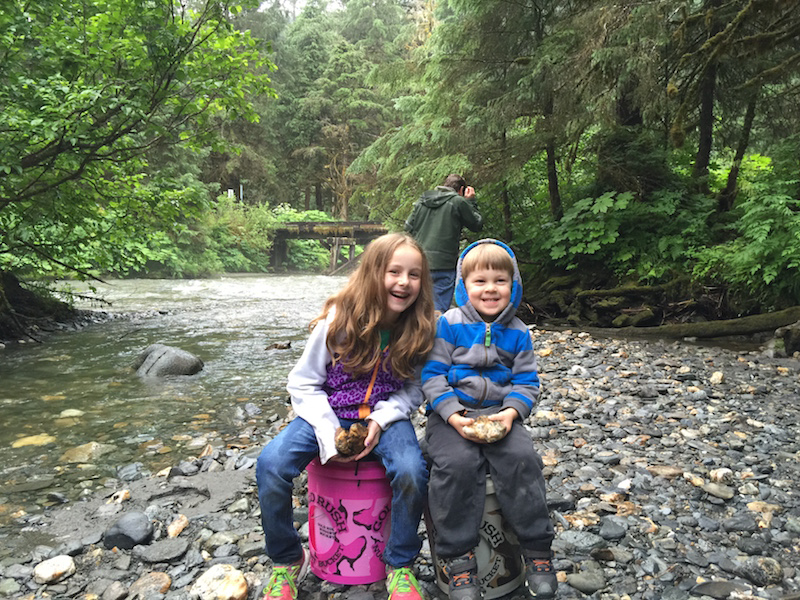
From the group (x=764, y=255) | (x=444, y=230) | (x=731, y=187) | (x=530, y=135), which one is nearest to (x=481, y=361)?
(x=444, y=230)

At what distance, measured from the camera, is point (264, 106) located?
118 ft

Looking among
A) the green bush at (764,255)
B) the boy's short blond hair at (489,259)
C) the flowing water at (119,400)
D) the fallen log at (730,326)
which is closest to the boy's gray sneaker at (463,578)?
the boy's short blond hair at (489,259)

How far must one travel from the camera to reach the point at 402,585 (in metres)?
2.09

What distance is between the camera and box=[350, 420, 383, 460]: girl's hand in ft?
7.18

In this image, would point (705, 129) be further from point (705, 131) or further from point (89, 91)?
point (89, 91)

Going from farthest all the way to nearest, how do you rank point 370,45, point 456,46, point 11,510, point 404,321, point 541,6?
point 370,45 < point 456,46 < point 541,6 < point 11,510 < point 404,321

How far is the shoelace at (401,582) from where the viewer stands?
6.82ft

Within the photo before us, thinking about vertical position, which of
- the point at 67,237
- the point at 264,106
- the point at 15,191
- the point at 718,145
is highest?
the point at 264,106

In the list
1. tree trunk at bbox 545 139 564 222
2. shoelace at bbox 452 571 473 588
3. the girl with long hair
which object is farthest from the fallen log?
→ shoelace at bbox 452 571 473 588

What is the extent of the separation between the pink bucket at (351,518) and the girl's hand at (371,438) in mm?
47

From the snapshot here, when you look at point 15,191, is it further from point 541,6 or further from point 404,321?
point 541,6

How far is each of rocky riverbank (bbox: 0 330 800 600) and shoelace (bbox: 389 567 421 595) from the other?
7.9 inches

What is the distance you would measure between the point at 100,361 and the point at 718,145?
1138 cm

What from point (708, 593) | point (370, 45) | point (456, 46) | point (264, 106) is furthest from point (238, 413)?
point (370, 45)
